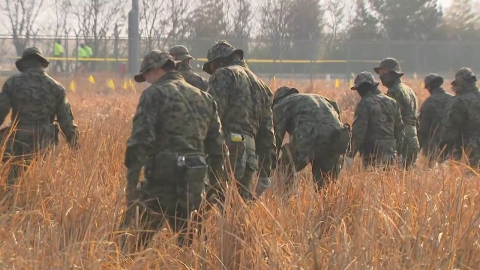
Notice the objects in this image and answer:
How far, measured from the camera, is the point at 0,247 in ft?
14.5

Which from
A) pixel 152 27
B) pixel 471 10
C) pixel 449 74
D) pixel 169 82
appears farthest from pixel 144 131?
pixel 471 10

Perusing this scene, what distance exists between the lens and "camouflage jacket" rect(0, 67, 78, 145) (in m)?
7.67

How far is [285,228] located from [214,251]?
0.55 m

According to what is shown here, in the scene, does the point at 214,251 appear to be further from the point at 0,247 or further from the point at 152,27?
the point at 152,27

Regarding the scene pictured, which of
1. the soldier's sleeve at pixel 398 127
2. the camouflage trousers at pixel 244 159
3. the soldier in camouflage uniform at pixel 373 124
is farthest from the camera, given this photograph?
the soldier's sleeve at pixel 398 127

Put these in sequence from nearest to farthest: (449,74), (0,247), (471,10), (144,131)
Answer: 1. (0,247)
2. (144,131)
3. (449,74)
4. (471,10)

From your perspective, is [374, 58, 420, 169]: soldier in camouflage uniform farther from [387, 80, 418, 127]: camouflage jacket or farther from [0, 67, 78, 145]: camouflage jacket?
[0, 67, 78, 145]: camouflage jacket

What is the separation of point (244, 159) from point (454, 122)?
4.68 meters

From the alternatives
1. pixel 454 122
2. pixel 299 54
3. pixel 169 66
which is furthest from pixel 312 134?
pixel 299 54

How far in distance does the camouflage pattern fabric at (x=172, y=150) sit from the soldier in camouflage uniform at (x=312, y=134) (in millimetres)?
1818

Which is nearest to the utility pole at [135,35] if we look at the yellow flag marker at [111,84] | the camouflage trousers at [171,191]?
the yellow flag marker at [111,84]

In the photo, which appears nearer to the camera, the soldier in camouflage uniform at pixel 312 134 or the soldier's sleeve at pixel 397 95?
the soldier in camouflage uniform at pixel 312 134

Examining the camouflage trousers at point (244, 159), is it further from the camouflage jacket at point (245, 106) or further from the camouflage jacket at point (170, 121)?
the camouflage jacket at point (170, 121)

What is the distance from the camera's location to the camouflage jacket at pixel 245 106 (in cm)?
639
